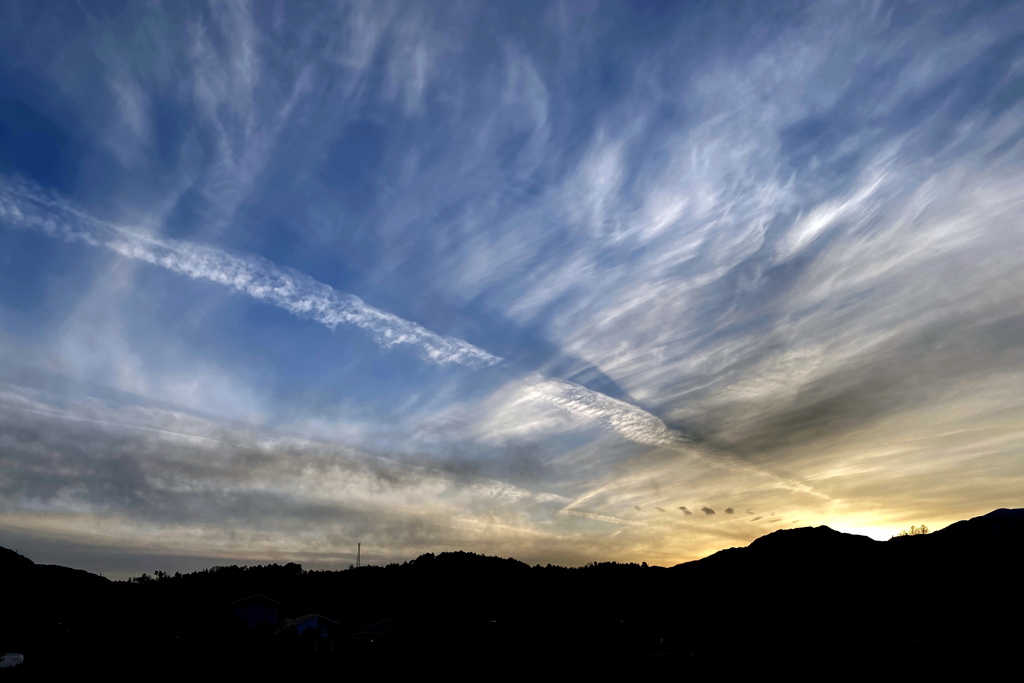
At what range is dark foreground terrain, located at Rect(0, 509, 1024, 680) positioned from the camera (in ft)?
114

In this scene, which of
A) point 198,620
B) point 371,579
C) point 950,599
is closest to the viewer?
point 198,620

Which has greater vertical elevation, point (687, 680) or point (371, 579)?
point (371, 579)

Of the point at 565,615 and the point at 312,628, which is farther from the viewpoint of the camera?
the point at 565,615

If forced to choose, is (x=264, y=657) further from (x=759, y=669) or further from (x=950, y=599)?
(x=950, y=599)

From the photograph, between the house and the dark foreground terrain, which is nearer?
the dark foreground terrain

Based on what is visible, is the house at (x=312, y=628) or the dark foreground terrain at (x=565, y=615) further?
the house at (x=312, y=628)

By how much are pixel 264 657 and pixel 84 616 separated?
67.5 meters

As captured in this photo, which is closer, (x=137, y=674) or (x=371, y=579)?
(x=137, y=674)

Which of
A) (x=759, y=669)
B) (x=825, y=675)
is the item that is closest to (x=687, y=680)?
(x=759, y=669)

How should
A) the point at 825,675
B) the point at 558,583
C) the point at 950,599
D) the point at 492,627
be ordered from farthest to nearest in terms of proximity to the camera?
the point at 558,583
the point at 950,599
the point at 492,627
the point at 825,675

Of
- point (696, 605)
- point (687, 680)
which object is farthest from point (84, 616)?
point (696, 605)

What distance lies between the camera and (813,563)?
133 metres

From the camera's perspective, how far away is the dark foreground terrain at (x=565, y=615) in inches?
1363

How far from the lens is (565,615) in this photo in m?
97.0
